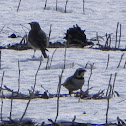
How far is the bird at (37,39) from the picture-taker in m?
9.35

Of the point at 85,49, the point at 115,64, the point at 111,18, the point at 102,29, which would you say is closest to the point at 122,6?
the point at 111,18

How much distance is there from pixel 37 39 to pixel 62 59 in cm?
132

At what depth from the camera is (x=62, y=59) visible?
346 inches

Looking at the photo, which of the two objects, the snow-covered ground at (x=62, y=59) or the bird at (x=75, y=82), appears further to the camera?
the bird at (x=75, y=82)

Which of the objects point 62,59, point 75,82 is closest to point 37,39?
point 62,59

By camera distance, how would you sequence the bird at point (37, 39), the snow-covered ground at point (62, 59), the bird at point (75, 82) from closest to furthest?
the snow-covered ground at point (62, 59), the bird at point (75, 82), the bird at point (37, 39)

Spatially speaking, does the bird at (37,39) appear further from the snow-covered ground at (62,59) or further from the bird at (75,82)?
the bird at (75,82)

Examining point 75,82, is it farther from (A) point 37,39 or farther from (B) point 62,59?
(A) point 37,39

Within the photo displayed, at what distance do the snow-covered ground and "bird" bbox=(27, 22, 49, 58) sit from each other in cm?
13

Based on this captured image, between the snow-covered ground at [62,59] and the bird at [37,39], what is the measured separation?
126 millimetres

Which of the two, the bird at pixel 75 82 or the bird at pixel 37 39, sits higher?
the bird at pixel 37 39

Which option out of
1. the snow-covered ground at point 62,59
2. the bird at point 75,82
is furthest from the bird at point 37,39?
the bird at point 75,82

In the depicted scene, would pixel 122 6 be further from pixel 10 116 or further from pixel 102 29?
pixel 10 116

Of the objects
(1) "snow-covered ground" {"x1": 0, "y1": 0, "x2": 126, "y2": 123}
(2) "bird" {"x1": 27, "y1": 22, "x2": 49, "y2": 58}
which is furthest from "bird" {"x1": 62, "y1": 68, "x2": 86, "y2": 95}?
(2) "bird" {"x1": 27, "y1": 22, "x2": 49, "y2": 58}
